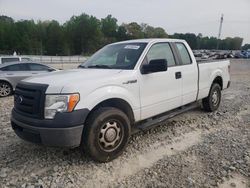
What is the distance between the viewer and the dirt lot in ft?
10.4

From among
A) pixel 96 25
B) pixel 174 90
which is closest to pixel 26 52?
pixel 96 25

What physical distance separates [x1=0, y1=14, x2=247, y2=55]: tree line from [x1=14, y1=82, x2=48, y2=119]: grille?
241 feet

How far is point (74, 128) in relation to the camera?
319cm

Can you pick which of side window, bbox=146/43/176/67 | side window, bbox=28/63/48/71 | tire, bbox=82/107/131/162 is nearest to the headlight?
tire, bbox=82/107/131/162

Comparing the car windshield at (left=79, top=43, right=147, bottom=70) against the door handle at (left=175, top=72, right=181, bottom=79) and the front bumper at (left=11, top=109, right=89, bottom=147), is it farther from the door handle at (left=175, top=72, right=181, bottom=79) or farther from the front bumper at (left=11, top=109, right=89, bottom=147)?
the front bumper at (left=11, top=109, right=89, bottom=147)

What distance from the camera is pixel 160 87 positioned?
171 inches

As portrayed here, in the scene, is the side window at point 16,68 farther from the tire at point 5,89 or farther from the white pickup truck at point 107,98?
the white pickup truck at point 107,98

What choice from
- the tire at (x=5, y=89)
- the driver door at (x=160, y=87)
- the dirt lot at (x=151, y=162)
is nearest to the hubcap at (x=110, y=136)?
the dirt lot at (x=151, y=162)

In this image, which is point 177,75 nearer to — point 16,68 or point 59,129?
point 59,129

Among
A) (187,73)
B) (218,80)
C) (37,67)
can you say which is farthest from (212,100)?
(37,67)

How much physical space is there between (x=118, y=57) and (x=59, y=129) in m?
1.86

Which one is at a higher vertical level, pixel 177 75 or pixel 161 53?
pixel 161 53

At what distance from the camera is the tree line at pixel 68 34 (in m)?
73.8

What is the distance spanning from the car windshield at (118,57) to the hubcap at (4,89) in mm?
5874
